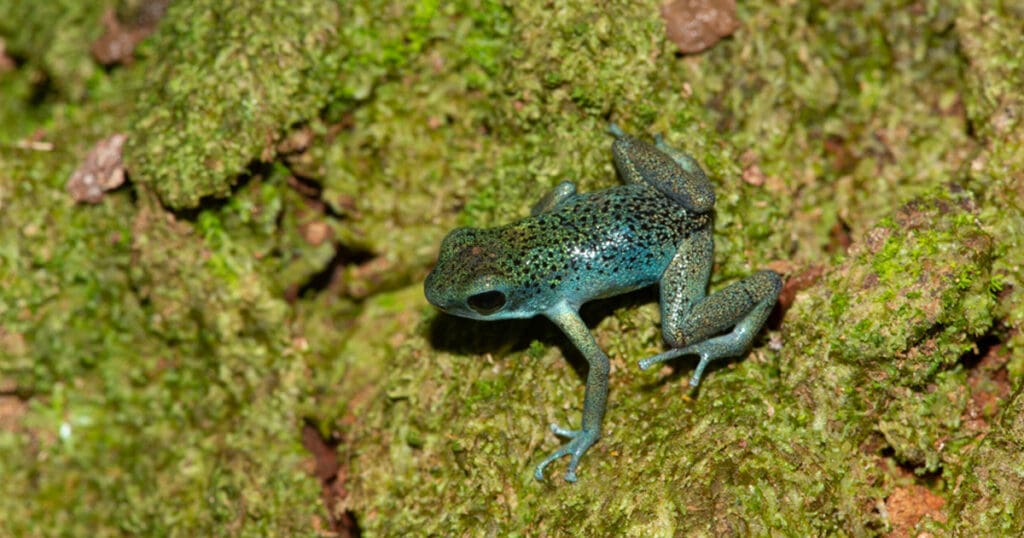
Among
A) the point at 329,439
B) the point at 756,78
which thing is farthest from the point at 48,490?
the point at 756,78

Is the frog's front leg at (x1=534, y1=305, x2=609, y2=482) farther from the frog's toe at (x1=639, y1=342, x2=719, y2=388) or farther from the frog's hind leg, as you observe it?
the frog's hind leg

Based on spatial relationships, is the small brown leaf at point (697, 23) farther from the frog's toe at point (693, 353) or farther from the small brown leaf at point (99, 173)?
the small brown leaf at point (99, 173)

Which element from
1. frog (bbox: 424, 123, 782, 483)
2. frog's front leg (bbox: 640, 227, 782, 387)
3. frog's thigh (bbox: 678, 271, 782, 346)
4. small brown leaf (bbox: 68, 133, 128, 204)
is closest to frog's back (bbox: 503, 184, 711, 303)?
frog (bbox: 424, 123, 782, 483)

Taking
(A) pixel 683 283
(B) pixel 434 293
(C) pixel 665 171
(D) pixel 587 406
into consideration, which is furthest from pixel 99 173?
(A) pixel 683 283

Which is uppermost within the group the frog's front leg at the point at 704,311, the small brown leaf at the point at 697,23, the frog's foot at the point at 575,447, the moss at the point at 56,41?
the small brown leaf at the point at 697,23

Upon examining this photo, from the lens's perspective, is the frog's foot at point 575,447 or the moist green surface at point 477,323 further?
the frog's foot at point 575,447

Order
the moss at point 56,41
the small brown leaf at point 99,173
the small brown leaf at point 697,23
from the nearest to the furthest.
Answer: the small brown leaf at point 697,23, the small brown leaf at point 99,173, the moss at point 56,41

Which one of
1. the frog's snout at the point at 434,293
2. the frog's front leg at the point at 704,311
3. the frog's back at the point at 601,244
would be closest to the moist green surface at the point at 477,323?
the frog's front leg at the point at 704,311
